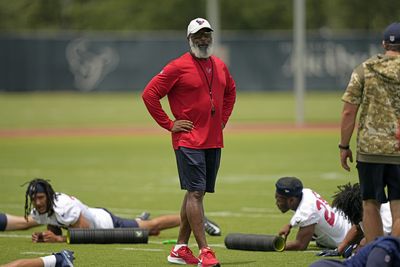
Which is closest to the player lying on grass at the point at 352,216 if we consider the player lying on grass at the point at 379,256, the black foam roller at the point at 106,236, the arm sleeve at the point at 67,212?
the player lying on grass at the point at 379,256

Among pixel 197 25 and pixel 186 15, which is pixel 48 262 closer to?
pixel 197 25

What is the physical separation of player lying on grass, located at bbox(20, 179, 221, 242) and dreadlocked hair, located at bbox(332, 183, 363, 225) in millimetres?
2515

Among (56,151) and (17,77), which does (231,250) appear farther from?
(17,77)

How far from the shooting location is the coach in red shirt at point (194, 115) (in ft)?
34.7

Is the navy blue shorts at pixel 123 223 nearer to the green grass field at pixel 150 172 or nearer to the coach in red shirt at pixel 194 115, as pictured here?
the green grass field at pixel 150 172

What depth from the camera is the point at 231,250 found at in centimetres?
1185

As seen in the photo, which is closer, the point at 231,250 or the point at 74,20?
the point at 231,250

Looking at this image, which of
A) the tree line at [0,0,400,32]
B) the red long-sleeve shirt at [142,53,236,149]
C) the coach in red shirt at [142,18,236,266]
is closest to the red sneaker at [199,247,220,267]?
the coach in red shirt at [142,18,236,266]

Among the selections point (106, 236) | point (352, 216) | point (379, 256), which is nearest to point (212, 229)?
point (106, 236)

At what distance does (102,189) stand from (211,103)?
8598mm

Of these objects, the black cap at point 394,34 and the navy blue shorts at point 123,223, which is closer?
the black cap at point 394,34

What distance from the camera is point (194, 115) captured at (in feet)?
35.0

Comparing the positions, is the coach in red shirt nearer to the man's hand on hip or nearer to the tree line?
the man's hand on hip

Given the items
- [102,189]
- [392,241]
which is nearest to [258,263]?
[392,241]
